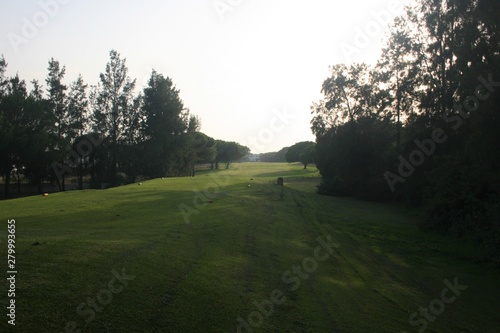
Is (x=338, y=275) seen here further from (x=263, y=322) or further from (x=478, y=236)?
(x=478, y=236)

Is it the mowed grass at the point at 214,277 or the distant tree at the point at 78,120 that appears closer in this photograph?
the mowed grass at the point at 214,277

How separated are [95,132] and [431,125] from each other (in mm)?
49442

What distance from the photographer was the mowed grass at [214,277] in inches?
242

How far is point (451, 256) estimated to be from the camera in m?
15.0

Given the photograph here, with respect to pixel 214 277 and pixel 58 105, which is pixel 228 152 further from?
pixel 214 277

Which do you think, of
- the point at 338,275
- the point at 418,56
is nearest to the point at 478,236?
the point at 338,275

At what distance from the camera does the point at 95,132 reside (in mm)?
60906

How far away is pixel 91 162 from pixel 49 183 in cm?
715

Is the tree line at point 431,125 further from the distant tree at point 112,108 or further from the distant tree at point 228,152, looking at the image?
the distant tree at point 228,152

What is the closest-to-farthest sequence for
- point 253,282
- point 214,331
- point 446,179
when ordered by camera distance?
point 214,331, point 253,282, point 446,179

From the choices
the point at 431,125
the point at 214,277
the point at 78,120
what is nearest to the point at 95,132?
the point at 78,120

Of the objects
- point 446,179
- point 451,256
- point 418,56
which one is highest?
point 418,56

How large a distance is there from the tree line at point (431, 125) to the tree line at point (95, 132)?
29.6 m

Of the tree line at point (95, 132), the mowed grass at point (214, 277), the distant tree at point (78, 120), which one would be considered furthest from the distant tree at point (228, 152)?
the mowed grass at point (214, 277)
